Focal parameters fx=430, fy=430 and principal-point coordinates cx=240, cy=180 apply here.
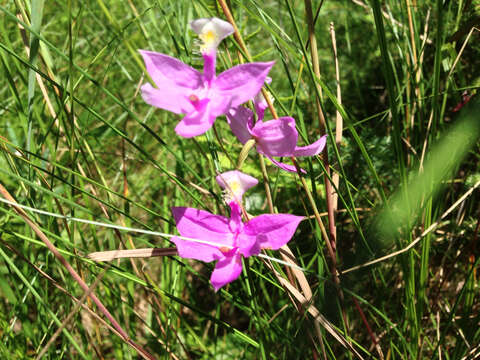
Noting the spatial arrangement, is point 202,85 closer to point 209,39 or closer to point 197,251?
point 209,39

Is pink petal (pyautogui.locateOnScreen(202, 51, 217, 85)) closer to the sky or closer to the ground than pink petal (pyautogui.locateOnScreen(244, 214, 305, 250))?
closer to the sky

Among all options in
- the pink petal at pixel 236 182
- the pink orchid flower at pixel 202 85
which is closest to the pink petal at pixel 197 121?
the pink orchid flower at pixel 202 85

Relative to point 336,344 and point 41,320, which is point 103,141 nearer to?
point 41,320

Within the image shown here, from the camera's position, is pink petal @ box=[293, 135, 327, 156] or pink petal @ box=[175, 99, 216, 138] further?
pink petal @ box=[293, 135, 327, 156]

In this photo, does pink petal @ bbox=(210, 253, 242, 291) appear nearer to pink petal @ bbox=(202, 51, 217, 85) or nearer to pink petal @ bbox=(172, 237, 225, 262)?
pink petal @ bbox=(172, 237, 225, 262)

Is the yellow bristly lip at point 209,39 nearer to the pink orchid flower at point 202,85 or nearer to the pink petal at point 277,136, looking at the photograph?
the pink orchid flower at point 202,85

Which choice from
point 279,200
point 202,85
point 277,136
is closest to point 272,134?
point 277,136

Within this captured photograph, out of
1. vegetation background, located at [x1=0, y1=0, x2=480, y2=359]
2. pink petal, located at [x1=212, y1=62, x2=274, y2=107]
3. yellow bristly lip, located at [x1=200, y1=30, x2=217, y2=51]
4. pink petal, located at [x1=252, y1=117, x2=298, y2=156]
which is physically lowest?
vegetation background, located at [x1=0, y1=0, x2=480, y2=359]

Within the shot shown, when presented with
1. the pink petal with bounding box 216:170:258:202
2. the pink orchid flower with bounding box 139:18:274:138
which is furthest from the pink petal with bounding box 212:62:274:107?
the pink petal with bounding box 216:170:258:202
